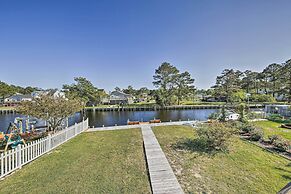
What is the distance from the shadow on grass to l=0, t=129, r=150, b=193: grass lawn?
231 centimetres

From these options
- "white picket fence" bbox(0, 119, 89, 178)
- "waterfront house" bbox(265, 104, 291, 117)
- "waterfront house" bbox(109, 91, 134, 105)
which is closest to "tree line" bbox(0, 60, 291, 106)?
"waterfront house" bbox(109, 91, 134, 105)

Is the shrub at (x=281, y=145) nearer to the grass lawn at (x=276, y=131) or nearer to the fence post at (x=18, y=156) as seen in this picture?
the grass lawn at (x=276, y=131)

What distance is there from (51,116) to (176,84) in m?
47.1

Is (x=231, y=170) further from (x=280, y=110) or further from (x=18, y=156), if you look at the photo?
(x=280, y=110)

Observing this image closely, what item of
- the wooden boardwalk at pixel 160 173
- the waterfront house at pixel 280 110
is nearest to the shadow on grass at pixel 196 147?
the wooden boardwalk at pixel 160 173

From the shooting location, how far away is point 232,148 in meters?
8.96

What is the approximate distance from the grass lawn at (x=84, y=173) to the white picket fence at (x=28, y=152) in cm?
32

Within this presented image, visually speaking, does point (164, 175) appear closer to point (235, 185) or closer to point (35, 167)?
point (235, 185)

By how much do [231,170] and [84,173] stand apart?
568cm

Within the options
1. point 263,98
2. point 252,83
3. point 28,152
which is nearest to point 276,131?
point 28,152

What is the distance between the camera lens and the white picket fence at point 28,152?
595 cm

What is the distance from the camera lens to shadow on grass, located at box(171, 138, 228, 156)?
8.41 meters

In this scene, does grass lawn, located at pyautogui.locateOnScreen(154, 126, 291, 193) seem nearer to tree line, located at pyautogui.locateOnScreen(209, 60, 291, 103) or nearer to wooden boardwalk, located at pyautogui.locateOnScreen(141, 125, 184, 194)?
wooden boardwalk, located at pyautogui.locateOnScreen(141, 125, 184, 194)

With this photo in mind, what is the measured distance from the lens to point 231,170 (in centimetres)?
639
